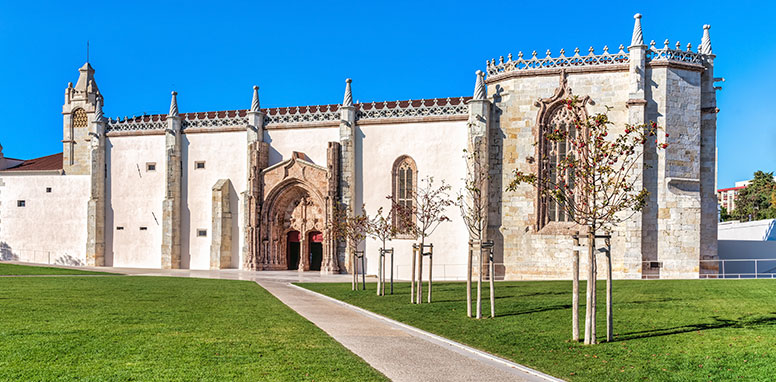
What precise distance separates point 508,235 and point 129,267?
25910mm

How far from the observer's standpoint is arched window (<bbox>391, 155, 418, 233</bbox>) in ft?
130

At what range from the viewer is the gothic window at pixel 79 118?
5694cm

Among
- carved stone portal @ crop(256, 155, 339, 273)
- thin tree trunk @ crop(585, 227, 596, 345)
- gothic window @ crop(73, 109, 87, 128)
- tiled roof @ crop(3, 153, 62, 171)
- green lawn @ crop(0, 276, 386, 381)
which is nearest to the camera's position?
green lawn @ crop(0, 276, 386, 381)

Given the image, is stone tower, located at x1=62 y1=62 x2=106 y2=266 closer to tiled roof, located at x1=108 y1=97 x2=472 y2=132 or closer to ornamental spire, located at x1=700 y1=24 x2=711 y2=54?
tiled roof, located at x1=108 y1=97 x2=472 y2=132

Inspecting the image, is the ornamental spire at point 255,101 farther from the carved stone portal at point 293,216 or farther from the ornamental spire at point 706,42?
the ornamental spire at point 706,42

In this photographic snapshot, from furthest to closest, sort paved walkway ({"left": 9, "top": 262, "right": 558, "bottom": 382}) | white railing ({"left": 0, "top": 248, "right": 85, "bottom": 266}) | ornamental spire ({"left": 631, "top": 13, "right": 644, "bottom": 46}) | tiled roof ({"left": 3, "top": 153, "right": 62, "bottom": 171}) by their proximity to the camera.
Result: 1. tiled roof ({"left": 3, "top": 153, "right": 62, "bottom": 171})
2. white railing ({"left": 0, "top": 248, "right": 85, "bottom": 266})
3. ornamental spire ({"left": 631, "top": 13, "right": 644, "bottom": 46})
4. paved walkway ({"left": 9, "top": 262, "right": 558, "bottom": 382})

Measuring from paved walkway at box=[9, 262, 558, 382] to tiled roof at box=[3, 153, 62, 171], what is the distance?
150 feet

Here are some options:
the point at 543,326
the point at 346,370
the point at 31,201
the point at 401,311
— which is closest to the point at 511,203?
the point at 401,311

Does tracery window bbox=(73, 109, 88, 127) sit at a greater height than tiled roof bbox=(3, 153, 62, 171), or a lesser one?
greater

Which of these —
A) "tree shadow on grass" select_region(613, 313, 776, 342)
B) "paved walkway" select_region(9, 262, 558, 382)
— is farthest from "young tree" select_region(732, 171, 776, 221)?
"paved walkway" select_region(9, 262, 558, 382)

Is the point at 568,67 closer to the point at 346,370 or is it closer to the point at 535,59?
the point at 535,59

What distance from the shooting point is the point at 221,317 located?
17203mm

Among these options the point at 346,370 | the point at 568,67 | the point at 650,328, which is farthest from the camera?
the point at 568,67

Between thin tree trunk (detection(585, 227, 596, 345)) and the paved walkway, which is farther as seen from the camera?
thin tree trunk (detection(585, 227, 596, 345))
